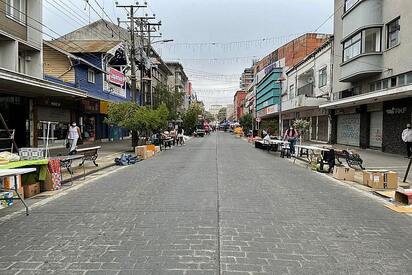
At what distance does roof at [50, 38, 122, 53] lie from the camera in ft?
106

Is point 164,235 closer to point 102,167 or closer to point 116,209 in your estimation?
point 116,209

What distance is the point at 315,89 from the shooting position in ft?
130

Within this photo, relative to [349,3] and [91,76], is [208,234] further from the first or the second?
[91,76]

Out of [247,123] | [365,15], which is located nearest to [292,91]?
[247,123]

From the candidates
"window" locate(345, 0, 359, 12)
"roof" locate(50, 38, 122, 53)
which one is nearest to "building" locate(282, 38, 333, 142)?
"window" locate(345, 0, 359, 12)

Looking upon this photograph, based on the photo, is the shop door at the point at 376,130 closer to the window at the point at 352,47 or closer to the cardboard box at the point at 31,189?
the window at the point at 352,47

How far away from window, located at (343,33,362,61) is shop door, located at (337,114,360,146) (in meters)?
4.35

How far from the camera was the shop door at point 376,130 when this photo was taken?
25.4 m

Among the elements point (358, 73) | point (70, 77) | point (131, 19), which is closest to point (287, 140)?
point (358, 73)

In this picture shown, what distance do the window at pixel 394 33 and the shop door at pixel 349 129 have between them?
21.7 feet

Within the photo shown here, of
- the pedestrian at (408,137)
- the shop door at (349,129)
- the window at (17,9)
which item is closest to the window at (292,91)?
the shop door at (349,129)

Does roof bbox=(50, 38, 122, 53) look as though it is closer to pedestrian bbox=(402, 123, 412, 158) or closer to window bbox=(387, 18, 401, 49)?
window bbox=(387, 18, 401, 49)

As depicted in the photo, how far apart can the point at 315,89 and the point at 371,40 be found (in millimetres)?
14090

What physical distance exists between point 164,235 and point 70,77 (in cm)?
2477
